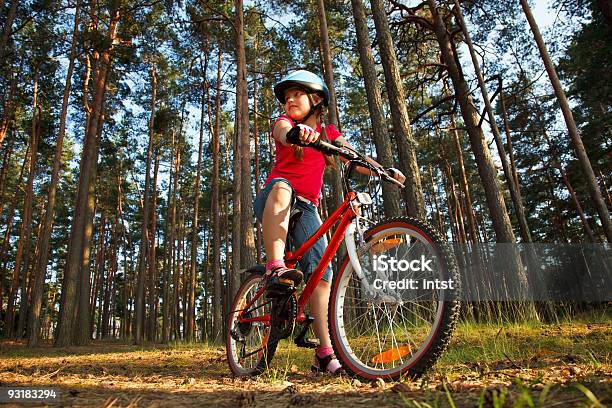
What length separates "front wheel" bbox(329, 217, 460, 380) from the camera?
1965 millimetres

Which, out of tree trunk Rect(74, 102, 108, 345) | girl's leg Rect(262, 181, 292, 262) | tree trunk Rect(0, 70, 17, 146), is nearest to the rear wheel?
girl's leg Rect(262, 181, 292, 262)

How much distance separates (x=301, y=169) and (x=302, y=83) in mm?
616

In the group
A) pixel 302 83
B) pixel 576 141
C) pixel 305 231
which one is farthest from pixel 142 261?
pixel 302 83

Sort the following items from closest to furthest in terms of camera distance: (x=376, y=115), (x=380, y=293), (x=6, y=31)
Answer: (x=380, y=293)
(x=376, y=115)
(x=6, y=31)

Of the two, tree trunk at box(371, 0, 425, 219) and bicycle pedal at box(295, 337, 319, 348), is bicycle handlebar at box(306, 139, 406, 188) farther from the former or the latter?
tree trunk at box(371, 0, 425, 219)

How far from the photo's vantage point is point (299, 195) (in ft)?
9.84

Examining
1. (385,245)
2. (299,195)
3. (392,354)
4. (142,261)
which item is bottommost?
(392,354)

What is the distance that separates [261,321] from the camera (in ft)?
10.2

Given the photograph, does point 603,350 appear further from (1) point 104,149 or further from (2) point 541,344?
(1) point 104,149

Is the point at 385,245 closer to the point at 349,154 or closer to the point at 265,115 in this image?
the point at 349,154

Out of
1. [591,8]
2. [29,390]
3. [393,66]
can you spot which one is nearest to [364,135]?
[591,8]

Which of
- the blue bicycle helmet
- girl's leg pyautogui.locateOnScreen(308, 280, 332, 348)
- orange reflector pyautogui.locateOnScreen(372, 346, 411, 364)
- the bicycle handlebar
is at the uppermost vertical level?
the blue bicycle helmet

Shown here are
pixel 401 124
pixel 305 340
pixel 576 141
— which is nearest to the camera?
pixel 305 340

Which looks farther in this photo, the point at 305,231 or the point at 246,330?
the point at 246,330
